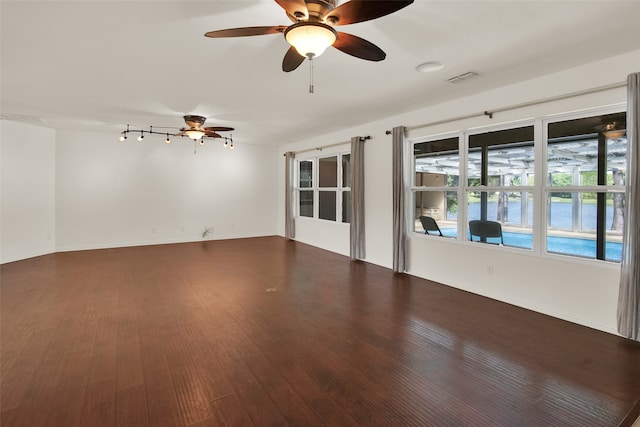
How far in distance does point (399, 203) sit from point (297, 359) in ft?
10.8

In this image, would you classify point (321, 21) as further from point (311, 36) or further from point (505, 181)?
point (505, 181)

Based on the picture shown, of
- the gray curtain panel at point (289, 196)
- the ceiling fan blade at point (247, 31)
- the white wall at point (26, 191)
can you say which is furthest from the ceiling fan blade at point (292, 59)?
the white wall at point (26, 191)

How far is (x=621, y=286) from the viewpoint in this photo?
2.95m

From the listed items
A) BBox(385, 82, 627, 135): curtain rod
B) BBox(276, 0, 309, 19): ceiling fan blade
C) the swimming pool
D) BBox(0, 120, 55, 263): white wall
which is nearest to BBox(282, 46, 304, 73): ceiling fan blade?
BBox(276, 0, 309, 19): ceiling fan blade

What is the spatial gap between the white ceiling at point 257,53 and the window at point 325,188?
210 cm

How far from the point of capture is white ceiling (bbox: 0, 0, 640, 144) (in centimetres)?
233

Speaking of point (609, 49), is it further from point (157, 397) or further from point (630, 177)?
point (157, 397)

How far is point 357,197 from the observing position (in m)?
6.14

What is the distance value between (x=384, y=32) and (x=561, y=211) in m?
2.78

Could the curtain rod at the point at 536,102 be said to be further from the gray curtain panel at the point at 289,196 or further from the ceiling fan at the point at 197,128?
the gray curtain panel at the point at 289,196

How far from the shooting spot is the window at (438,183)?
4746mm

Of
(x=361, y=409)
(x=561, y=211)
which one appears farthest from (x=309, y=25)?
(x=561, y=211)

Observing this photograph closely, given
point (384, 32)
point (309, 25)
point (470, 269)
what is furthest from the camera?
point (470, 269)

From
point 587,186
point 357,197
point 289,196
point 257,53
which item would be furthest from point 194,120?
point 587,186
